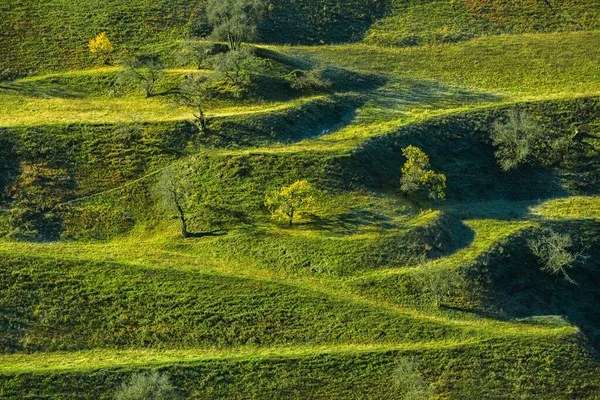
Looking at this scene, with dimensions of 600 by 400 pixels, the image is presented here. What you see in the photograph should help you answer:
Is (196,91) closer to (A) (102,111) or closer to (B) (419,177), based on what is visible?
(A) (102,111)

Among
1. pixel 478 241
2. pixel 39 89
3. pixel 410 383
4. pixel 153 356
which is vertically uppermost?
pixel 39 89

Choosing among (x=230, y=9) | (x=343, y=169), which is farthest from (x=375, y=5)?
(x=343, y=169)

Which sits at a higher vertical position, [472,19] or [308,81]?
[472,19]

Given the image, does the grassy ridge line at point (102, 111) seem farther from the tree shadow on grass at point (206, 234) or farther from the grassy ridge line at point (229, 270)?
the grassy ridge line at point (229, 270)

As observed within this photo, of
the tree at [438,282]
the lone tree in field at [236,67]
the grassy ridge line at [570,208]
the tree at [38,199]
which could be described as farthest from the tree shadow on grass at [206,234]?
the grassy ridge line at [570,208]

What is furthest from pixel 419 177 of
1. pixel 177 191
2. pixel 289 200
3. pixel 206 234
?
pixel 177 191

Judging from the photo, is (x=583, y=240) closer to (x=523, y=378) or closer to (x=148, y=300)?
(x=523, y=378)
